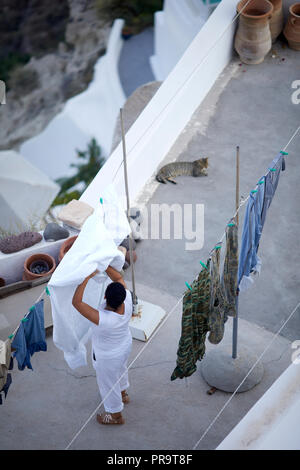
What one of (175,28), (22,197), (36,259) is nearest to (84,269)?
(36,259)

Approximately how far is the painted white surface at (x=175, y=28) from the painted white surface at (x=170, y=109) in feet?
24.1

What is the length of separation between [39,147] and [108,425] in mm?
19540

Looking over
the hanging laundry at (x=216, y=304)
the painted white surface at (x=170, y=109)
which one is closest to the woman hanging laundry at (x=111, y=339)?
the hanging laundry at (x=216, y=304)

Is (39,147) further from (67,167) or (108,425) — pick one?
(108,425)

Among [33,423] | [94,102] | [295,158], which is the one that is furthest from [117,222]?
[94,102]

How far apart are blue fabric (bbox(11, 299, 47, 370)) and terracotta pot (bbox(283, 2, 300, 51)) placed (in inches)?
205

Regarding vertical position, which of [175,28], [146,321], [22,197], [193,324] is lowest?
[22,197]

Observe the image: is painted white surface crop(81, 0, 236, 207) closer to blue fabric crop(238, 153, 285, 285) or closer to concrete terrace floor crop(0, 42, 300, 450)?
concrete terrace floor crop(0, 42, 300, 450)

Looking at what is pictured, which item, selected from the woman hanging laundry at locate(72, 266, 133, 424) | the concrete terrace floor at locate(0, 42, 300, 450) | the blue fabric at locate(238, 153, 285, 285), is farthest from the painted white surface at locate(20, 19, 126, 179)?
the woman hanging laundry at locate(72, 266, 133, 424)

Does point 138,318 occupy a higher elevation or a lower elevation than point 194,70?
lower

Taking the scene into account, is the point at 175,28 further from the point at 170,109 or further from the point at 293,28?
the point at 170,109

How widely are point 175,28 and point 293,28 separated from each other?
31.0 ft

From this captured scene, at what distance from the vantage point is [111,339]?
4.62m

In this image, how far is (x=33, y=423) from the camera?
509 centimetres
